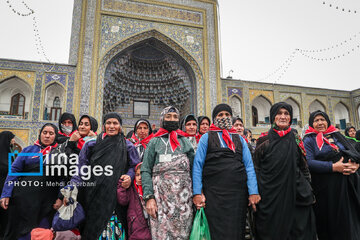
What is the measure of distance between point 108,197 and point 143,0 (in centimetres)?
913

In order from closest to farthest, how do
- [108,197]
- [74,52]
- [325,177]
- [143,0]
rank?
[108,197], [325,177], [74,52], [143,0]

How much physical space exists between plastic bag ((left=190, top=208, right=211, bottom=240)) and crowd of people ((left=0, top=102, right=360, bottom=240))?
42mm

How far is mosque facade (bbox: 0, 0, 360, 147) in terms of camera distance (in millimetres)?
7777

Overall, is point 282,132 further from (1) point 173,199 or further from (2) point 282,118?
(1) point 173,199

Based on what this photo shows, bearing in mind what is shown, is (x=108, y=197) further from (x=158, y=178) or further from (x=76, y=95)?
(x=76, y=95)

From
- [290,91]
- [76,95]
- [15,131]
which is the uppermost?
[290,91]

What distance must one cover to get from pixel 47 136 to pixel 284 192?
1.96 m

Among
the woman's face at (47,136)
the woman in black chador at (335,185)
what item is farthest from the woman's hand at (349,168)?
the woman's face at (47,136)

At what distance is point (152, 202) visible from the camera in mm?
1580

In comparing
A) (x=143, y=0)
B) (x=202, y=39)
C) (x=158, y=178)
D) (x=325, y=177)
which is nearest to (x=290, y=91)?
(x=202, y=39)

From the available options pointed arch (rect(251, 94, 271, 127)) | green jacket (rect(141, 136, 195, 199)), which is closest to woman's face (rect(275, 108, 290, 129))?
green jacket (rect(141, 136, 195, 199))

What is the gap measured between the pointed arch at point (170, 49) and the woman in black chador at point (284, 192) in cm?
704

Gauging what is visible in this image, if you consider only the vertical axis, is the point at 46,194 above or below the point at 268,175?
below

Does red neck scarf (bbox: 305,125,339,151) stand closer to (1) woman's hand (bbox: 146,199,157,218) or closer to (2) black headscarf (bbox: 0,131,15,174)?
(1) woman's hand (bbox: 146,199,157,218)
